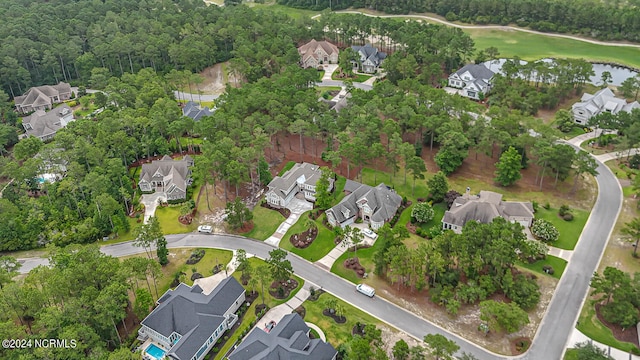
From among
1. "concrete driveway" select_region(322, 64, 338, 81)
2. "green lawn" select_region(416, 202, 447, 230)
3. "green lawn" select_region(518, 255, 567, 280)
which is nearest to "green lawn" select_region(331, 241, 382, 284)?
"green lawn" select_region(416, 202, 447, 230)

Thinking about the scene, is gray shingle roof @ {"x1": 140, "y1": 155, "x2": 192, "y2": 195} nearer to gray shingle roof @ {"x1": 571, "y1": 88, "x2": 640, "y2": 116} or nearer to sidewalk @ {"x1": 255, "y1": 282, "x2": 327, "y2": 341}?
sidewalk @ {"x1": 255, "y1": 282, "x2": 327, "y2": 341}

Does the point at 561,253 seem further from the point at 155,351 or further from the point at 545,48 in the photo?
the point at 545,48

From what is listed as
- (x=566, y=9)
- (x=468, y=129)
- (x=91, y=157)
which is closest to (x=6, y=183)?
(x=91, y=157)

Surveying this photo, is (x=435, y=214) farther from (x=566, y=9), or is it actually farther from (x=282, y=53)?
(x=566, y=9)

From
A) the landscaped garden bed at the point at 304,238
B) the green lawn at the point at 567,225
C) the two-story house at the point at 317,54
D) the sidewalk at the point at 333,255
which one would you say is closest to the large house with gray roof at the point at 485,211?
the green lawn at the point at 567,225

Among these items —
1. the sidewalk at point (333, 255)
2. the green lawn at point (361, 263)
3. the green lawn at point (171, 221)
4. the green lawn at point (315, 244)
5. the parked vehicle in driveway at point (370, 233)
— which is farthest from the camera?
the green lawn at point (171, 221)

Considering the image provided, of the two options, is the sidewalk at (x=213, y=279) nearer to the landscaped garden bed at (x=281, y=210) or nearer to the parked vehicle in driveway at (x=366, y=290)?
the landscaped garden bed at (x=281, y=210)

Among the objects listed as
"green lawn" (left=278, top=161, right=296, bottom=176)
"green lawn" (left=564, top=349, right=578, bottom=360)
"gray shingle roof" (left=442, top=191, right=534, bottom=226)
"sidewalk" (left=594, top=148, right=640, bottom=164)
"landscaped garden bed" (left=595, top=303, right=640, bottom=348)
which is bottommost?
"green lawn" (left=564, top=349, right=578, bottom=360)
